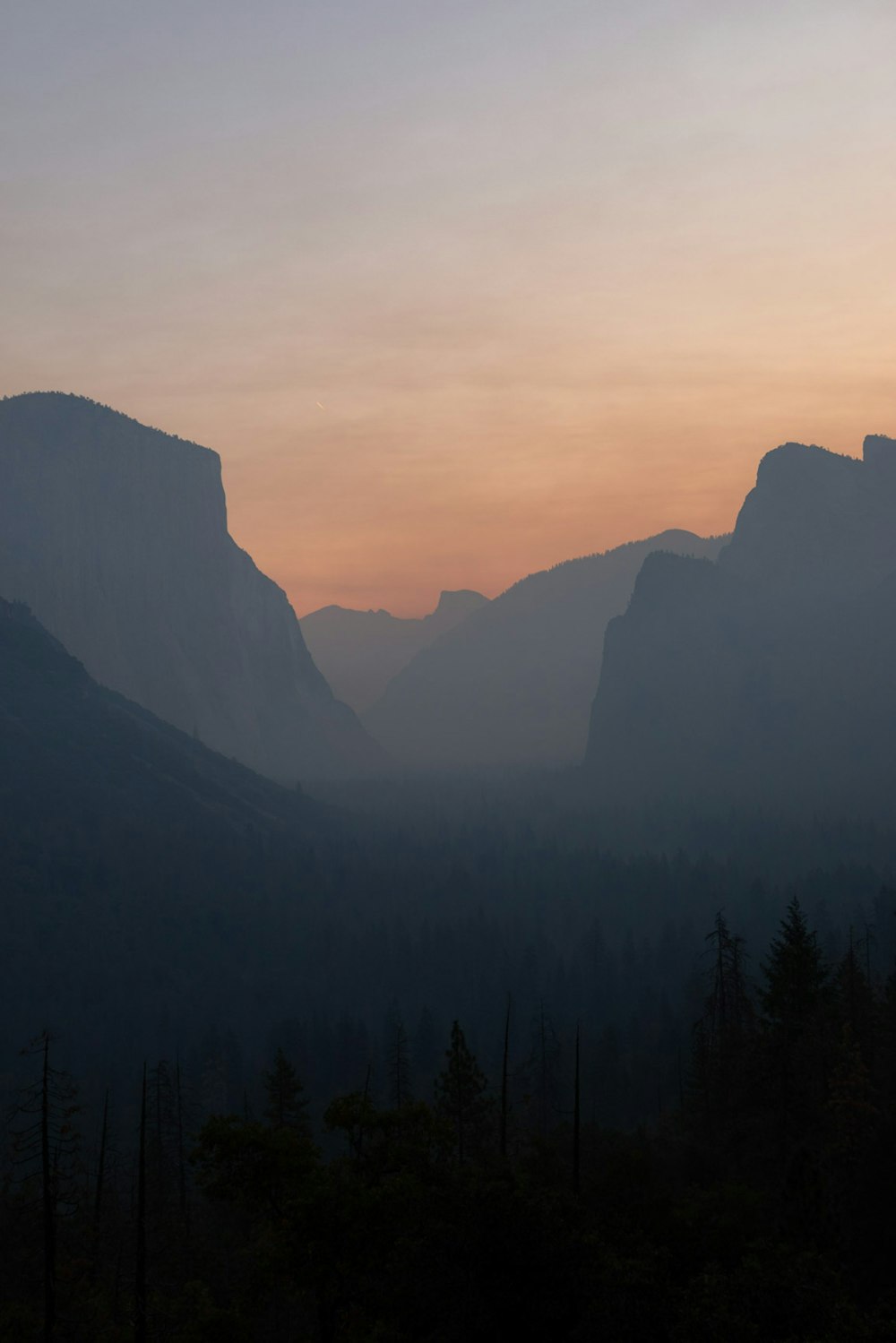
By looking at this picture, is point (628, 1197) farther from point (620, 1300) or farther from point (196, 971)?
point (196, 971)

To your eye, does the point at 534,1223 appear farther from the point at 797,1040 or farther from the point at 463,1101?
the point at 463,1101

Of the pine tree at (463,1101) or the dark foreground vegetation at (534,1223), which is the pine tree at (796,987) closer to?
the dark foreground vegetation at (534,1223)

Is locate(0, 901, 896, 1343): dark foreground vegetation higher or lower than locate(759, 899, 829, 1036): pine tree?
lower

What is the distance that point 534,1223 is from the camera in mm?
31750

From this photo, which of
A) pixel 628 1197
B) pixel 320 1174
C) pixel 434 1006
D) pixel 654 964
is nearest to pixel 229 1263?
pixel 628 1197

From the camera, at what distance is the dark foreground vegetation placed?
99.7 feet

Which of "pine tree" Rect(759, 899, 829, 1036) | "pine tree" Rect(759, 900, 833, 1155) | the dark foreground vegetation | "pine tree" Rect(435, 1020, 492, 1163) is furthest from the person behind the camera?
"pine tree" Rect(435, 1020, 492, 1163)

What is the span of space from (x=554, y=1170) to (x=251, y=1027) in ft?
354

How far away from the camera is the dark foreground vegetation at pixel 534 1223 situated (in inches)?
1196

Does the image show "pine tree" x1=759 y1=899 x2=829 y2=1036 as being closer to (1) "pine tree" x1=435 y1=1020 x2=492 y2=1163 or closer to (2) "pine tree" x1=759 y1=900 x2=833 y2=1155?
(2) "pine tree" x1=759 y1=900 x2=833 y2=1155

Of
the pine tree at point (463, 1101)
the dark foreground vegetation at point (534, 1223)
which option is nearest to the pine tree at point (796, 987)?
the dark foreground vegetation at point (534, 1223)

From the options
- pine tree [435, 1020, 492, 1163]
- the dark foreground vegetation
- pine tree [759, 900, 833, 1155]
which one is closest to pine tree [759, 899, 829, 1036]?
pine tree [759, 900, 833, 1155]

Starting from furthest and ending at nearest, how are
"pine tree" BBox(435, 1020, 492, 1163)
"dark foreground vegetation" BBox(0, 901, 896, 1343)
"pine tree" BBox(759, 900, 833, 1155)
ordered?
"pine tree" BBox(435, 1020, 492, 1163) < "pine tree" BBox(759, 900, 833, 1155) < "dark foreground vegetation" BBox(0, 901, 896, 1343)

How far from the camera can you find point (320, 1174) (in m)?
32.2
